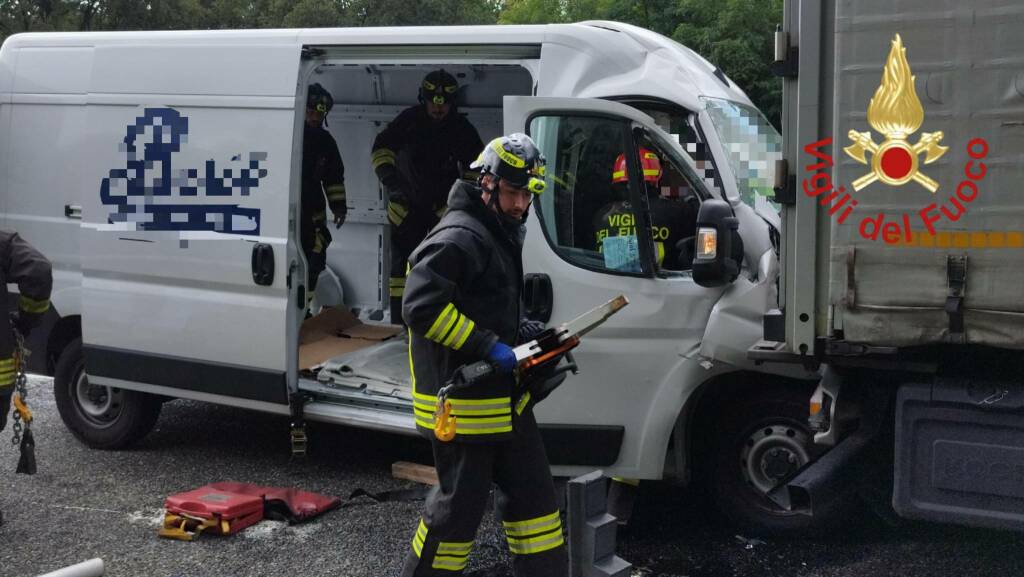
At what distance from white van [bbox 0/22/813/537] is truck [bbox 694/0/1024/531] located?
73cm

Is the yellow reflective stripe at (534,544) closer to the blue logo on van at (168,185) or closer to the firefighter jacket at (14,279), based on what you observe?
the blue logo on van at (168,185)

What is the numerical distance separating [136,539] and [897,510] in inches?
138

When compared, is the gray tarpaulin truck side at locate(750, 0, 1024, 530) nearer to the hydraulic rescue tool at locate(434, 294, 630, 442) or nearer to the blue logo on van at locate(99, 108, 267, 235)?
the hydraulic rescue tool at locate(434, 294, 630, 442)

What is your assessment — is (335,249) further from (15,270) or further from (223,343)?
(15,270)

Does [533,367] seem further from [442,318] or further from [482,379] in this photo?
[442,318]

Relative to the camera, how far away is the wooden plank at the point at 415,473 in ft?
20.5

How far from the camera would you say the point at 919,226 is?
4.08 meters

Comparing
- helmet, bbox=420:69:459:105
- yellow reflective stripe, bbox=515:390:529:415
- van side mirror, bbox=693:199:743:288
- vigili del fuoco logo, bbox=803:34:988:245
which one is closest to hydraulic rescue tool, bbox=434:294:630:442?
yellow reflective stripe, bbox=515:390:529:415

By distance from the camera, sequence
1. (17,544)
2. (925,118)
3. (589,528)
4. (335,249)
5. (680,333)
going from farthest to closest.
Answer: (335,249)
(17,544)
(680,333)
(925,118)
(589,528)

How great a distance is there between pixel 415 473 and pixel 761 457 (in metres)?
1.98

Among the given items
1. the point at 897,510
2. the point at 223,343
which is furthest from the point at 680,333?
the point at 223,343

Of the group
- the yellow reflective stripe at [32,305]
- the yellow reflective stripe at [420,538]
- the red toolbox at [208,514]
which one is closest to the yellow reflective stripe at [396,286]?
the red toolbox at [208,514]

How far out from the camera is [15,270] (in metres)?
5.65

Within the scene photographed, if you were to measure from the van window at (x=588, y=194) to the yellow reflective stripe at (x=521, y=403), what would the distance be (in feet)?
4.02
